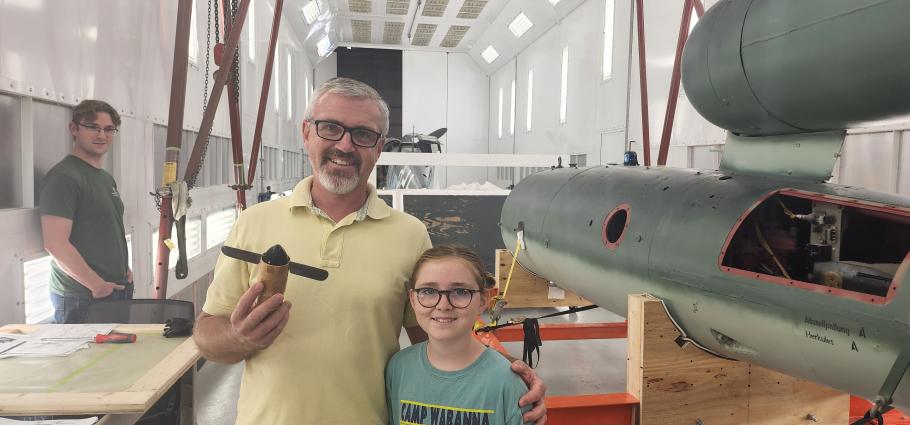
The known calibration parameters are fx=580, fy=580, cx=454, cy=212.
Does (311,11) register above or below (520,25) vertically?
below

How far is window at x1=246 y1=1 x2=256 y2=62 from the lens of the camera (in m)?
7.77

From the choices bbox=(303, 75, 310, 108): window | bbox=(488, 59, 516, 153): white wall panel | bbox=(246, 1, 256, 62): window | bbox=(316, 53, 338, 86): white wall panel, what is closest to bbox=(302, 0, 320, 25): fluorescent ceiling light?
bbox=(303, 75, 310, 108): window

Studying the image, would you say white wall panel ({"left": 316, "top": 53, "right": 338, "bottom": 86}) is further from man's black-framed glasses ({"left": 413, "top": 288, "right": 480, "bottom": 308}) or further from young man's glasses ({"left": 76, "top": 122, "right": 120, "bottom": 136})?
man's black-framed glasses ({"left": 413, "top": 288, "right": 480, "bottom": 308})

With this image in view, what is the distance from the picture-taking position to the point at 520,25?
555 inches

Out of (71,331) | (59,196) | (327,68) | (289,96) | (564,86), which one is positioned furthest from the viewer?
(327,68)

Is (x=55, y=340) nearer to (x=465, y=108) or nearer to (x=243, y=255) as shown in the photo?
(x=243, y=255)

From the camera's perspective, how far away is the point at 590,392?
14.6 ft

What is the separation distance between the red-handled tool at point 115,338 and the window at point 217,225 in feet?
11.4

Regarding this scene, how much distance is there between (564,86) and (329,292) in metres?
11.0

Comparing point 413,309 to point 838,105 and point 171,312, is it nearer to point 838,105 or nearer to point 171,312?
point 838,105

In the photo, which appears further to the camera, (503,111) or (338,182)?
(503,111)

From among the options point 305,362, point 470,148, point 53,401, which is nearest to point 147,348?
point 53,401

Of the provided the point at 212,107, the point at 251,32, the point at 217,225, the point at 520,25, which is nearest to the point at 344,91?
the point at 212,107

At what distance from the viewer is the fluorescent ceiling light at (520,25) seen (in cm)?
1348
